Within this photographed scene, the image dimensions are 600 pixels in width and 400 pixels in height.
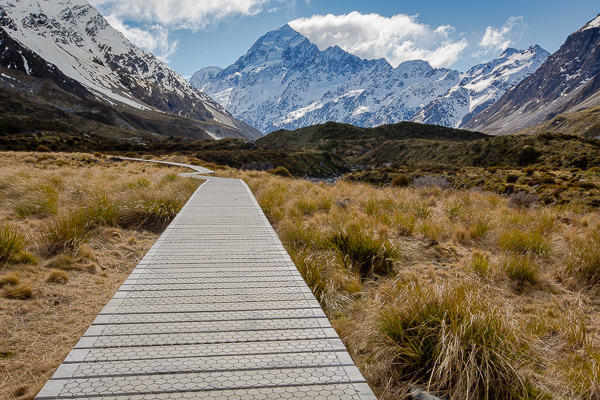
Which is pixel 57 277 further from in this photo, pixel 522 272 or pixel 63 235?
pixel 522 272

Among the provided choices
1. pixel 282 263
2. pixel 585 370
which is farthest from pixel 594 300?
pixel 282 263

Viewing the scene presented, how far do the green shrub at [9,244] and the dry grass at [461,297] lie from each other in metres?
4.16

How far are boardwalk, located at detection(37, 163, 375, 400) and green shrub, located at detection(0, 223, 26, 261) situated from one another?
2354 millimetres

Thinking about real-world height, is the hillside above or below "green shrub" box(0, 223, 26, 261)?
below

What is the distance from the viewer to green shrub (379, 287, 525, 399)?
2.60 m

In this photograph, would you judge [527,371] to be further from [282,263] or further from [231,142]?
[231,142]

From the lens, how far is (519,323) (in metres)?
3.63

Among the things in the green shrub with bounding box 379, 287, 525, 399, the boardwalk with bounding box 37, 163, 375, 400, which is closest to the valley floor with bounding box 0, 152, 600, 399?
the green shrub with bounding box 379, 287, 525, 399

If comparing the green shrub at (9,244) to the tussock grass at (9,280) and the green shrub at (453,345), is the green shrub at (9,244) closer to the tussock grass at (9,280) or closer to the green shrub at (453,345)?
the tussock grass at (9,280)

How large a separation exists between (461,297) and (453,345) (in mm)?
719

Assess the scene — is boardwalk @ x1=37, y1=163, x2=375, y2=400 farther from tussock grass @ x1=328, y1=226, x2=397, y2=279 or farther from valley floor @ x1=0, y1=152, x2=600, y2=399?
tussock grass @ x1=328, y1=226, x2=397, y2=279

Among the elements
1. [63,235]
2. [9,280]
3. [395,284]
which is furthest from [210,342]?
[63,235]

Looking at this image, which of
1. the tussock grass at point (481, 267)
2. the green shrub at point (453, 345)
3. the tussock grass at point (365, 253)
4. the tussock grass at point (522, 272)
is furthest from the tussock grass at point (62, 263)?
the tussock grass at point (522, 272)

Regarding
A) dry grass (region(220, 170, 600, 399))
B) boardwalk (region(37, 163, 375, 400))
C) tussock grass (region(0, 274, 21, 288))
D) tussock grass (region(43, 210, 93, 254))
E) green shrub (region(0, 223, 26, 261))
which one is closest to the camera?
boardwalk (region(37, 163, 375, 400))
